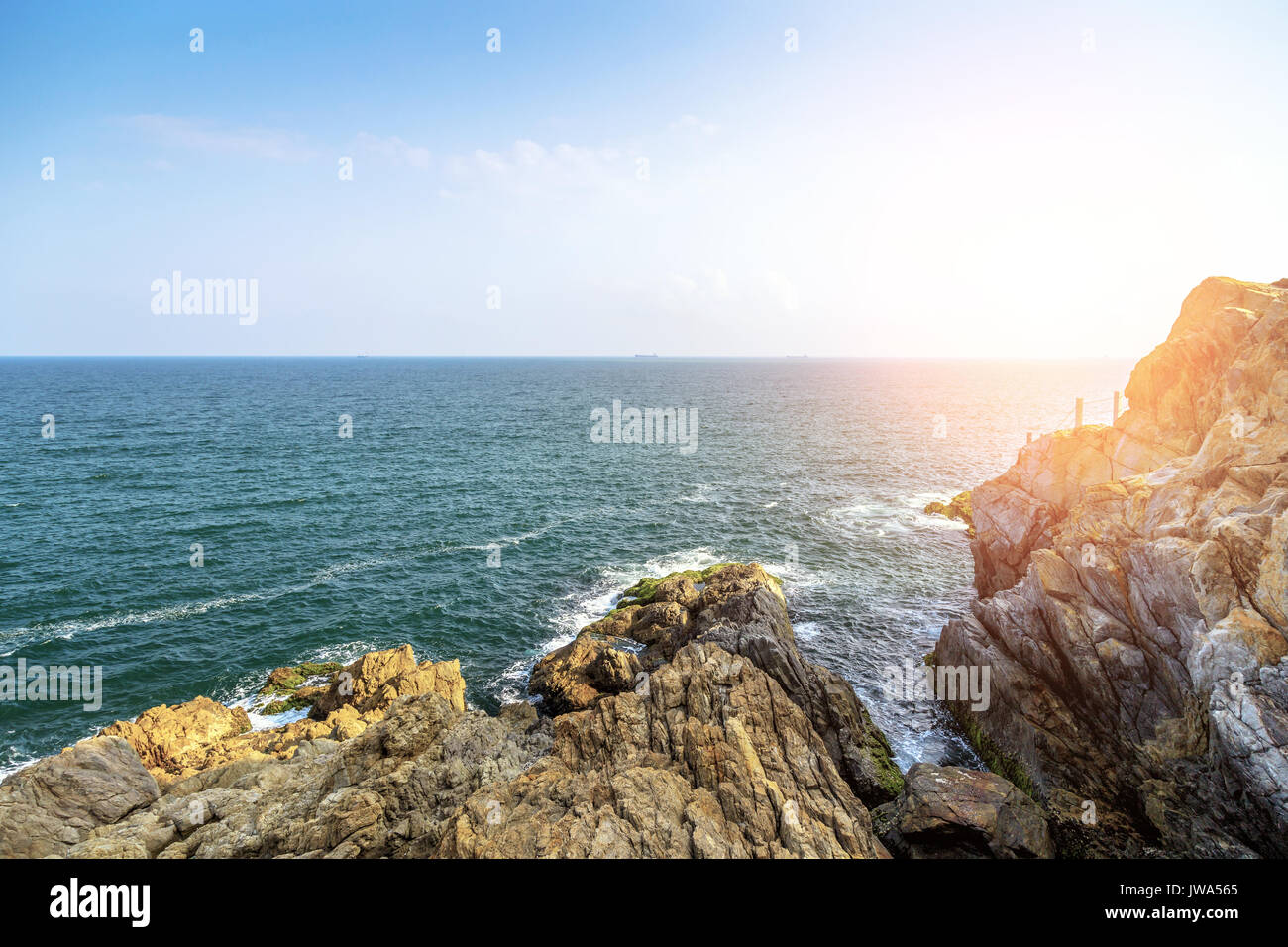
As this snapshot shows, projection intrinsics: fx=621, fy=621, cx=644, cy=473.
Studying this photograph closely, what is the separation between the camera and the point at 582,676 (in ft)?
107

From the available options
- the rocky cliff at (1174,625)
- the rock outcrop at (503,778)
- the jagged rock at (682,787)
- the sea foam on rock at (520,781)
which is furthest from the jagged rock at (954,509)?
the jagged rock at (682,787)

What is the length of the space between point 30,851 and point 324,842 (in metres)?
7.94

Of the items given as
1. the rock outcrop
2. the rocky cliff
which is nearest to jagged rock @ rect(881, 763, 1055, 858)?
the rock outcrop

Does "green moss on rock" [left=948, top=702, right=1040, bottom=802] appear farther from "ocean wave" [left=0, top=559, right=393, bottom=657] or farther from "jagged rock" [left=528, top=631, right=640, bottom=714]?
"ocean wave" [left=0, top=559, right=393, bottom=657]

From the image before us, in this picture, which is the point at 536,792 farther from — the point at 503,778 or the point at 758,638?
the point at 758,638

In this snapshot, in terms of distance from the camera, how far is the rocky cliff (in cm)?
2022

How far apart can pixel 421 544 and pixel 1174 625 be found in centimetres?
4966

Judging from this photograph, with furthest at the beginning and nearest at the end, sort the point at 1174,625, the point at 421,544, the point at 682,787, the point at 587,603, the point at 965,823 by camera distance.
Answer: the point at 421,544, the point at 587,603, the point at 1174,625, the point at 965,823, the point at 682,787

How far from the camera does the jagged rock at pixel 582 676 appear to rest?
30984mm

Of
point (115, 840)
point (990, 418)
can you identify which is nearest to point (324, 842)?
point (115, 840)

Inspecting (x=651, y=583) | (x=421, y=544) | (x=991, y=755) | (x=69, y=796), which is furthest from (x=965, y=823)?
(x=421, y=544)

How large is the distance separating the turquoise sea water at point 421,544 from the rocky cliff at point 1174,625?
480 centimetres

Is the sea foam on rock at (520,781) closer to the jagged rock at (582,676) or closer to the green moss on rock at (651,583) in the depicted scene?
the jagged rock at (582,676)
